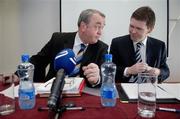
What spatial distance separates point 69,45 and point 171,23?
5.55 ft

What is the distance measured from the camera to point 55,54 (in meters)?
2.04

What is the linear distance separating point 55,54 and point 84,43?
0.26 m

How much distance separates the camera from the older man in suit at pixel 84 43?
6.09ft

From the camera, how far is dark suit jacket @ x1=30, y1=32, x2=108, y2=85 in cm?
190

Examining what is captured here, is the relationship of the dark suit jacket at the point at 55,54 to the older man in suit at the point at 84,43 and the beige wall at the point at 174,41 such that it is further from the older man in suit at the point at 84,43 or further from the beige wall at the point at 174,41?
the beige wall at the point at 174,41

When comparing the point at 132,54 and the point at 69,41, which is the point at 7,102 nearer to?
the point at 69,41

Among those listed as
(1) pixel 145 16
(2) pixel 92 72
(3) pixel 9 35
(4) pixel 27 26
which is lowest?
(2) pixel 92 72

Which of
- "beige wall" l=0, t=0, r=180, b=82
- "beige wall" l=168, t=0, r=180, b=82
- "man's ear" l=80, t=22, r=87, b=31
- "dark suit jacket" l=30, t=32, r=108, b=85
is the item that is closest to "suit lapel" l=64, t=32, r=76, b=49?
"dark suit jacket" l=30, t=32, r=108, b=85

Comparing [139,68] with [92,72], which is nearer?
[92,72]

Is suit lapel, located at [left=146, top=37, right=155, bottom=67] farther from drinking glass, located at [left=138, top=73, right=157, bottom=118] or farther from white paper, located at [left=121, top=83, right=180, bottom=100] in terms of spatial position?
drinking glass, located at [left=138, top=73, right=157, bottom=118]

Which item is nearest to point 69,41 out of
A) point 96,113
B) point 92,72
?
point 92,72

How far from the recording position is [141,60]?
2.08m

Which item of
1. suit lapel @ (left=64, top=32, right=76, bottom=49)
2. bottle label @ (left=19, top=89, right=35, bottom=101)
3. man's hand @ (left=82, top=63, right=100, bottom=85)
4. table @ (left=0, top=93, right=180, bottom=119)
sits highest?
suit lapel @ (left=64, top=32, right=76, bottom=49)

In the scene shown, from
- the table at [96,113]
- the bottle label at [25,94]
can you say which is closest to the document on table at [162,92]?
the table at [96,113]
